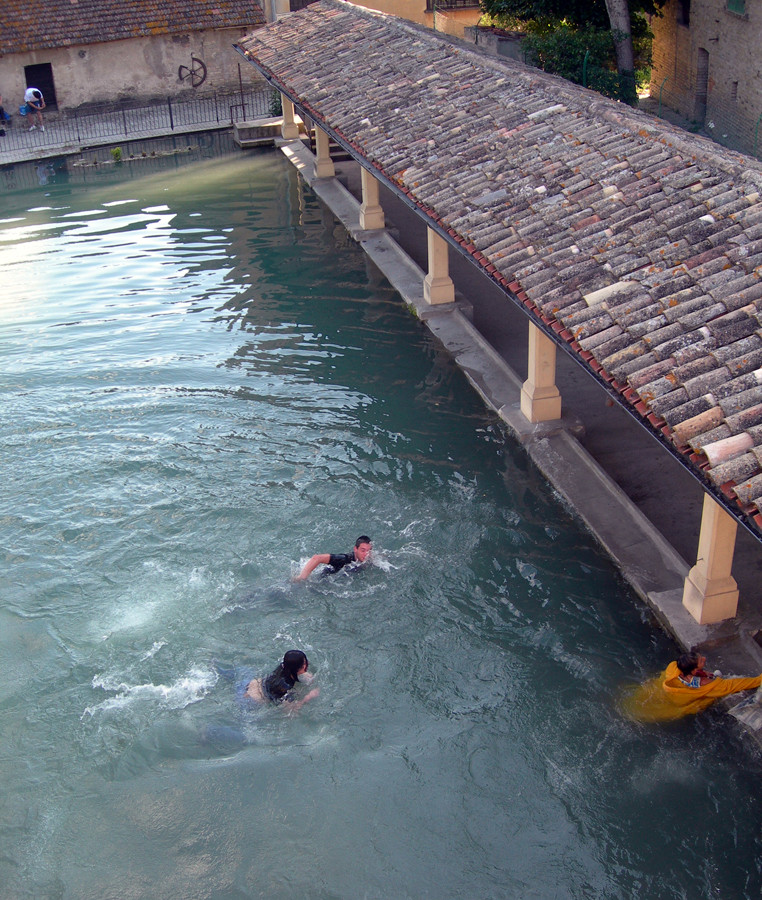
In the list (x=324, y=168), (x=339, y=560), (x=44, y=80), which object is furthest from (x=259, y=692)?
(x=44, y=80)

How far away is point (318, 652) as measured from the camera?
1027 centimetres

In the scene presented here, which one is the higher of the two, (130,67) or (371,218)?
(130,67)

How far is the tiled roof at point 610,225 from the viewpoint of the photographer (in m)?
8.49

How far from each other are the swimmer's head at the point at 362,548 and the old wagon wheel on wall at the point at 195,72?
27.1 meters

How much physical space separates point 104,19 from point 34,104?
384 centimetres

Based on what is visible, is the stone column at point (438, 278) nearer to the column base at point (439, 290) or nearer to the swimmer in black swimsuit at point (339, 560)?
the column base at point (439, 290)

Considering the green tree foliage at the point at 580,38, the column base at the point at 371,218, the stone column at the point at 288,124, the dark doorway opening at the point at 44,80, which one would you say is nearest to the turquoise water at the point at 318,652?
the column base at the point at 371,218

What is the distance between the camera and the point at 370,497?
12.6 meters

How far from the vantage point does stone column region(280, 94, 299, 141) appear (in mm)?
28938

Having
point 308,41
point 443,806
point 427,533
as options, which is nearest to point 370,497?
point 427,533

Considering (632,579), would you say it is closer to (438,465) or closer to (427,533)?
(427,533)

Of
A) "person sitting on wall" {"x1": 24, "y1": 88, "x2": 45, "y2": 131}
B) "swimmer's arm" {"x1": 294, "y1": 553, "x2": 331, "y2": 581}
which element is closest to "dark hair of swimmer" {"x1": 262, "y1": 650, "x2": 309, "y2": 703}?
"swimmer's arm" {"x1": 294, "y1": 553, "x2": 331, "y2": 581}

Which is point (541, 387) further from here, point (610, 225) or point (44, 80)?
point (44, 80)

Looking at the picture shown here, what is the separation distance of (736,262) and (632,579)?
3556 millimetres
